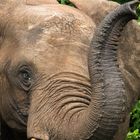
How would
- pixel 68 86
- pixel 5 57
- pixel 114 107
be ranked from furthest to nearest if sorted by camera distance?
pixel 5 57 < pixel 68 86 < pixel 114 107

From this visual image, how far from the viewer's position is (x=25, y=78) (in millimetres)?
5184

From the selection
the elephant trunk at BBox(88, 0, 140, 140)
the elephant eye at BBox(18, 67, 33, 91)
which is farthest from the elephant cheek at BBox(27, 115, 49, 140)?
the elephant trunk at BBox(88, 0, 140, 140)

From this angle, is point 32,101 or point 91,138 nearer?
point 91,138

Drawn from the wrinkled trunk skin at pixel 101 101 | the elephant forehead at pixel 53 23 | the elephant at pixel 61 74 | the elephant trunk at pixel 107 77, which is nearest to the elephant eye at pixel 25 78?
the elephant at pixel 61 74

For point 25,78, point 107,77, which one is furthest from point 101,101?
point 25,78

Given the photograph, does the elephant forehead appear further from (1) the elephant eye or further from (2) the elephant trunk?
(2) the elephant trunk

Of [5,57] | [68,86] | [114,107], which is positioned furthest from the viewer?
[5,57]

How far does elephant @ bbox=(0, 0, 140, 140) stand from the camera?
15.3 ft

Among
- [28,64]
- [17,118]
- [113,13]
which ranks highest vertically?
[113,13]

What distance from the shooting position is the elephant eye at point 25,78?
516 centimetres

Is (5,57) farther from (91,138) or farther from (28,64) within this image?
(91,138)

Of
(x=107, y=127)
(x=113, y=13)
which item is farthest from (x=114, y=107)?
(x=113, y=13)

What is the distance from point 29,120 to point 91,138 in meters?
0.44

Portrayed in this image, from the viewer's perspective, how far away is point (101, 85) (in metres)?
4.65
